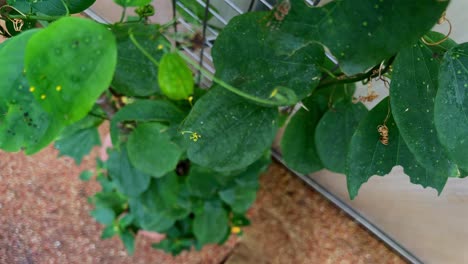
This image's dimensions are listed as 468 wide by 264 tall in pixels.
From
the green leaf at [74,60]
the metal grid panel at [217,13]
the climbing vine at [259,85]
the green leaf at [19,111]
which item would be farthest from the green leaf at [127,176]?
the green leaf at [74,60]

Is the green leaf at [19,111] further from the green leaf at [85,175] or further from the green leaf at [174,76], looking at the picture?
the green leaf at [85,175]

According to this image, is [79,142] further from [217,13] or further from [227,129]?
[227,129]

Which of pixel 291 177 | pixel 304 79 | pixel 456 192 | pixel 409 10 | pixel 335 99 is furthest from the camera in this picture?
pixel 291 177

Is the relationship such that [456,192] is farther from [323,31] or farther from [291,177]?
[323,31]

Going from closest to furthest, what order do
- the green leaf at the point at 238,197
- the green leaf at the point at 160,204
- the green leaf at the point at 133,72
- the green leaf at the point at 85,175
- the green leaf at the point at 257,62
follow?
1. the green leaf at the point at 257,62
2. the green leaf at the point at 133,72
3. the green leaf at the point at 160,204
4. the green leaf at the point at 238,197
5. the green leaf at the point at 85,175

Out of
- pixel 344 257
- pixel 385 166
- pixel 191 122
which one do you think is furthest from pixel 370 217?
pixel 191 122

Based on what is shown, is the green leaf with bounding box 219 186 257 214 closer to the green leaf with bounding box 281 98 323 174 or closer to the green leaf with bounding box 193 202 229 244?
the green leaf with bounding box 193 202 229 244
